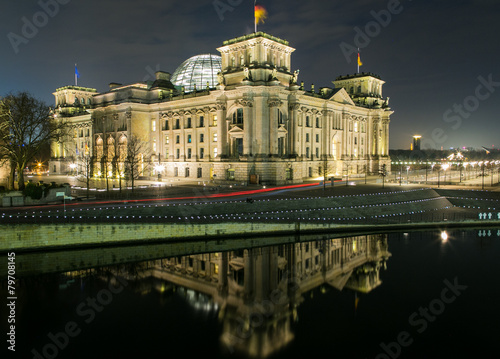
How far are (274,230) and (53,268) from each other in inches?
792

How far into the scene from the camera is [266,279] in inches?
1094

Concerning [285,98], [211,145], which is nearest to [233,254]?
[285,98]

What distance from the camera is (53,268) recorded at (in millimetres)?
28375

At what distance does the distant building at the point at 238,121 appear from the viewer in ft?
205

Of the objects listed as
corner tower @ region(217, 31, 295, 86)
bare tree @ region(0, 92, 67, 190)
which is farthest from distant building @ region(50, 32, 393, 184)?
bare tree @ region(0, 92, 67, 190)

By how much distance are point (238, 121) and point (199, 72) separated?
1536 inches

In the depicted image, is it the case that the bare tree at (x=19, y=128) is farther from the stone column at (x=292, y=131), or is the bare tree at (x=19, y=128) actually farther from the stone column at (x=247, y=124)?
the stone column at (x=292, y=131)

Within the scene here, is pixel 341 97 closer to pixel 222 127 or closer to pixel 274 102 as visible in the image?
pixel 274 102

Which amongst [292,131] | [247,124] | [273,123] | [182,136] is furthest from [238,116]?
[182,136]

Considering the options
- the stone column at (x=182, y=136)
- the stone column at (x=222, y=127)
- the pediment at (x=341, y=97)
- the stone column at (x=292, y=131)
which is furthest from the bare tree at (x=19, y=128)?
the pediment at (x=341, y=97)

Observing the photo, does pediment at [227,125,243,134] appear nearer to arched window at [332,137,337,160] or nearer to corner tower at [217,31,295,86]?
corner tower at [217,31,295,86]

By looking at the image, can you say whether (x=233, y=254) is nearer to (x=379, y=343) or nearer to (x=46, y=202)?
(x=379, y=343)

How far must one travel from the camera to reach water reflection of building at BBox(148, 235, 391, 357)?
19.9 meters

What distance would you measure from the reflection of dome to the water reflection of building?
69.3 meters
